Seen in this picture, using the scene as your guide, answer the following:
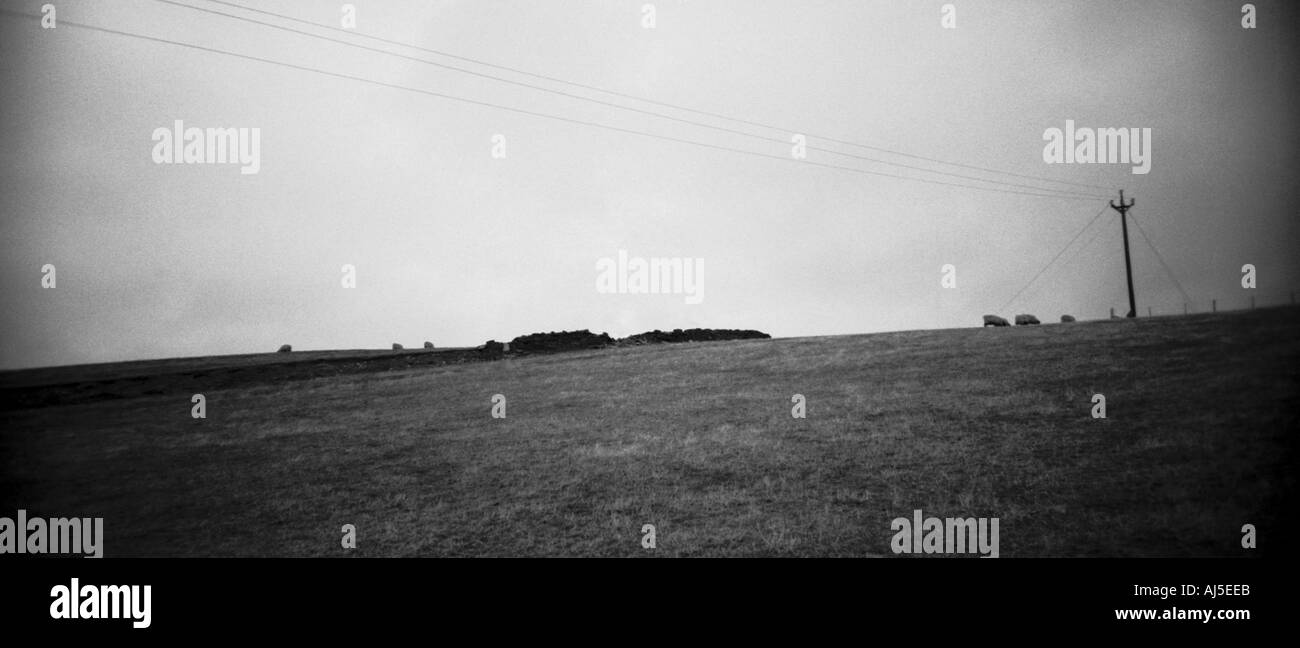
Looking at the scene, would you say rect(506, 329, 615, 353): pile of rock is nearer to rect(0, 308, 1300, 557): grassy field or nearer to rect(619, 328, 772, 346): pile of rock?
rect(619, 328, 772, 346): pile of rock

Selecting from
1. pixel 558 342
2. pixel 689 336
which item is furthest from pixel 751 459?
pixel 689 336

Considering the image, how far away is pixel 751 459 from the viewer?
2059 cm

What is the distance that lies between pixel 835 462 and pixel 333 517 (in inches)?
580

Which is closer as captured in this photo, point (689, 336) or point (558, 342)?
point (558, 342)

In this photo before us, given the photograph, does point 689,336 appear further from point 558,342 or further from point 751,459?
point 751,459

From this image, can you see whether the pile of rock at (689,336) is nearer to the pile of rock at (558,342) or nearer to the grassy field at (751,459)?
the pile of rock at (558,342)

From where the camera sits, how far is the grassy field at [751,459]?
A: 584 inches

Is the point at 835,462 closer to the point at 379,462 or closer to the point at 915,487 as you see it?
the point at 915,487

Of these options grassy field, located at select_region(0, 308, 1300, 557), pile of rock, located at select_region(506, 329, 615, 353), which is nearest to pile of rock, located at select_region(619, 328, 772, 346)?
pile of rock, located at select_region(506, 329, 615, 353)

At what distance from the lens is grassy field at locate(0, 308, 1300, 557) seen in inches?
584

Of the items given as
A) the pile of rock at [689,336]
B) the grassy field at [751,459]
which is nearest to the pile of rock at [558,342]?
the pile of rock at [689,336]

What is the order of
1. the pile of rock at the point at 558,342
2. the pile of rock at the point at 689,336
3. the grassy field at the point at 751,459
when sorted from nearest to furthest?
the grassy field at the point at 751,459
the pile of rock at the point at 558,342
the pile of rock at the point at 689,336

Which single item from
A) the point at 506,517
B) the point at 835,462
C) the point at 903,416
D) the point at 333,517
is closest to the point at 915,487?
the point at 835,462
